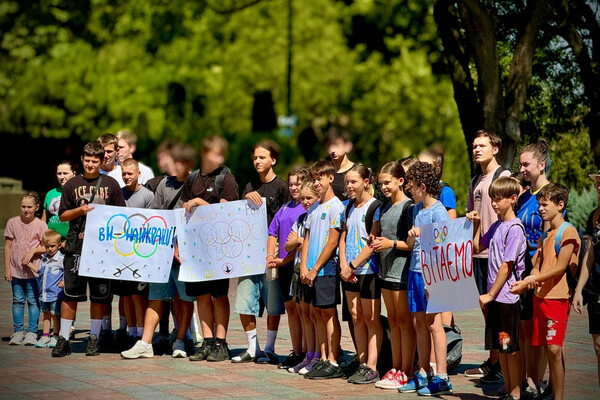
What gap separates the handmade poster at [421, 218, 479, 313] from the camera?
8.00 meters

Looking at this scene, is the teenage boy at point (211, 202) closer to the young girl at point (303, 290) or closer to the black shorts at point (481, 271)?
the young girl at point (303, 290)

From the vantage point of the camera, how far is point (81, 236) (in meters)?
10.2

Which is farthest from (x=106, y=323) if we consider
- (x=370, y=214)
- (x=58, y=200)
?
(x=370, y=214)

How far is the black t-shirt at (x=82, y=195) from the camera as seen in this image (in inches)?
402

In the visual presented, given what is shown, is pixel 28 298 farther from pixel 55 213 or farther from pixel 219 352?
pixel 219 352

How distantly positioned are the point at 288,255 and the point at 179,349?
1.54 m

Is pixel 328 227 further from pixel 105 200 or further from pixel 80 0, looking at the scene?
pixel 80 0

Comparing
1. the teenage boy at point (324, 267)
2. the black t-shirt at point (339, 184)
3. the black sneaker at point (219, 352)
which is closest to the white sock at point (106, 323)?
the black sneaker at point (219, 352)

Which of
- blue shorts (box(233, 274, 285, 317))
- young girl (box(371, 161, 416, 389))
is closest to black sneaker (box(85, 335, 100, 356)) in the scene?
blue shorts (box(233, 274, 285, 317))

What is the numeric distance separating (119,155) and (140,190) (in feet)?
3.58

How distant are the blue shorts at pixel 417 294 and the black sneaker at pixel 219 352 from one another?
2357mm

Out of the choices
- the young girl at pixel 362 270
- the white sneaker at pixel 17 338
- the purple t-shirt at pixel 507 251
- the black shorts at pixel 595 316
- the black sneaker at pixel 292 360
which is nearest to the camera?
the black shorts at pixel 595 316

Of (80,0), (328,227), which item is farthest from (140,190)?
(80,0)

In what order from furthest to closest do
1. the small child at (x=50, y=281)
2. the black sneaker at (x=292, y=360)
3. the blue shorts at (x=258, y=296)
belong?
the small child at (x=50, y=281)
the blue shorts at (x=258, y=296)
the black sneaker at (x=292, y=360)
